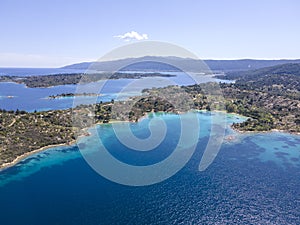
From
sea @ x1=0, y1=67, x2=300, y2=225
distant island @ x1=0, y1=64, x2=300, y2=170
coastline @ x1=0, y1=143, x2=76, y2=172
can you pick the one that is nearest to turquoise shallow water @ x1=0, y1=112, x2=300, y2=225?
sea @ x1=0, y1=67, x2=300, y2=225

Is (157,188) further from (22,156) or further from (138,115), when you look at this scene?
(138,115)

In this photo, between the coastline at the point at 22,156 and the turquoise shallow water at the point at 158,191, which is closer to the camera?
the turquoise shallow water at the point at 158,191

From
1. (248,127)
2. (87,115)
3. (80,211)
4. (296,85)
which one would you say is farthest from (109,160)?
(296,85)

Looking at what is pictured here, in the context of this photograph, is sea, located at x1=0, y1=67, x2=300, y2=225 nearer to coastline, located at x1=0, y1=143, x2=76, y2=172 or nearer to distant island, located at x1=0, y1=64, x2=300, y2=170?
coastline, located at x1=0, y1=143, x2=76, y2=172

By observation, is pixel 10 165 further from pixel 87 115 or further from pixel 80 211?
pixel 87 115

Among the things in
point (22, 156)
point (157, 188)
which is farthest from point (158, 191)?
point (22, 156)

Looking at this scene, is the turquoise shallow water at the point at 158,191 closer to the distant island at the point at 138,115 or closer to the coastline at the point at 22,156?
the coastline at the point at 22,156

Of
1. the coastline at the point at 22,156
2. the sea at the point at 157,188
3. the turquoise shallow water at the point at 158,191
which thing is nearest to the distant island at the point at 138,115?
the coastline at the point at 22,156
